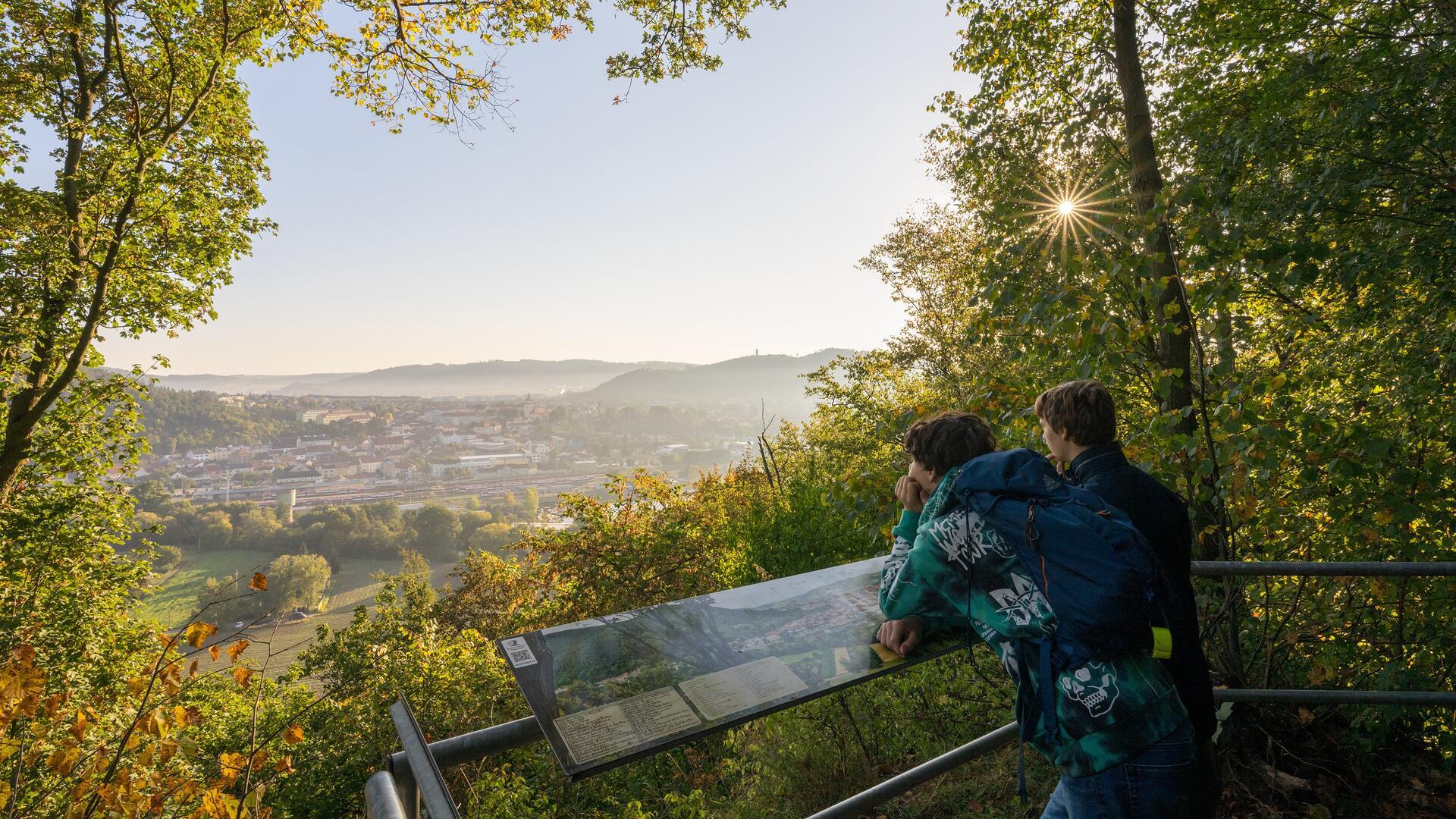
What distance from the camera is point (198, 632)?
129 inches

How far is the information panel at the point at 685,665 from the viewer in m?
1.27

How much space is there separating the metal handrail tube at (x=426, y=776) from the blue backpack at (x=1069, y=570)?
114 cm

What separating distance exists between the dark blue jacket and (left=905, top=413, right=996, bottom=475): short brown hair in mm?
321

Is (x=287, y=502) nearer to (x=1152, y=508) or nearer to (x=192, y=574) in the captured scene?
(x=192, y=574)

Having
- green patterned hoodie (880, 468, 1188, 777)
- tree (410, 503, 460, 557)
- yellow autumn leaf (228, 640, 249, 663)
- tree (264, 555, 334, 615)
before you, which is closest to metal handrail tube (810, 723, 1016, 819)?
green patterned hoodie (880, 468, 1188, 777)

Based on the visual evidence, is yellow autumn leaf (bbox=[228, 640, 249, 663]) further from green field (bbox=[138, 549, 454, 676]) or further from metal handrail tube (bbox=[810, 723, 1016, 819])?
green field (bbox=[138, 549, 454, 676])

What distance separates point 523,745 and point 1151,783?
1361 millimetres

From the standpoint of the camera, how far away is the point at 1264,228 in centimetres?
326

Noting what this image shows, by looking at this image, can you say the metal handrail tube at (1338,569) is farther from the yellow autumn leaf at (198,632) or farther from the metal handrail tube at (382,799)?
the yellow autumn leaf at (198,632)

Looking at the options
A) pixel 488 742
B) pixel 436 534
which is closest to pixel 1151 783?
pixel 488 742

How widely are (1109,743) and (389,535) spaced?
8824 cm

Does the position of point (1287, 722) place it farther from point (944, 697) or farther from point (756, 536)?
point (756, 536)

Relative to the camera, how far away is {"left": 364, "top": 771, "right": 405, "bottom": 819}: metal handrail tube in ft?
3.48

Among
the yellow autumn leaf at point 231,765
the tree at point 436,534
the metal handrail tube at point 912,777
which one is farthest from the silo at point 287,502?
the metal handrail tube at point 912,777
